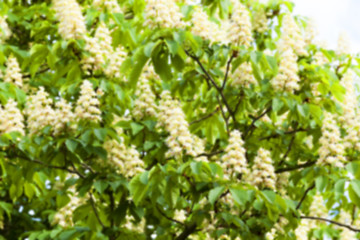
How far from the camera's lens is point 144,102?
448cm

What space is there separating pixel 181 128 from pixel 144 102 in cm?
86

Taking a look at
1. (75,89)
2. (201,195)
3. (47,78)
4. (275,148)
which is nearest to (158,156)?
(201,195)

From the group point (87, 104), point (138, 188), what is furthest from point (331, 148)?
point (87, 104)

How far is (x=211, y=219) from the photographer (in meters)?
4.07

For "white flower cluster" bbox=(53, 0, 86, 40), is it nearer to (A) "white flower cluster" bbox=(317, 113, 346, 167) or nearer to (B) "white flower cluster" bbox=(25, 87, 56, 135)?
(B) "white flower cluster" bbox=(25, 87, 56, 135)

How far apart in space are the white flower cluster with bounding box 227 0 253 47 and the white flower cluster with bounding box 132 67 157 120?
0.76 metres

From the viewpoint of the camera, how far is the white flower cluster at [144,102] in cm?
446

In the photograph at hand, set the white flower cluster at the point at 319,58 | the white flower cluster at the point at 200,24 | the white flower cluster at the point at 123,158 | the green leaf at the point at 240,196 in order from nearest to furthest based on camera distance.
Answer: the green leaf at the point at 240,196
the white flower cluster at the point at 123,158
the white flower cluster at the point at 200,24
the white flower cluster at the point at 319,58

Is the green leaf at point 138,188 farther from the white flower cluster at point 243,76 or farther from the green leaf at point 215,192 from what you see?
the white flower cluster at point 243,76

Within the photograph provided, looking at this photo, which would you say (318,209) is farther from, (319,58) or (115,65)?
(115,65)

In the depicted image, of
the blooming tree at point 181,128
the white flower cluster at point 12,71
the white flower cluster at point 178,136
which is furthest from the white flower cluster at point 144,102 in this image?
the white flower cluster at point 12,71

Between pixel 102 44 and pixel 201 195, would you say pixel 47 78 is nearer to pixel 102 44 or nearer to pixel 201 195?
pixel 102 44

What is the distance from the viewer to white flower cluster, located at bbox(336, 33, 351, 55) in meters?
5.35

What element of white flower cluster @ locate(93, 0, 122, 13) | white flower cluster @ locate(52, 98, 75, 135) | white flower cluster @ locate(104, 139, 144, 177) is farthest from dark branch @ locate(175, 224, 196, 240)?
white flower cluster @ locate(93, 0, 122, 13)
